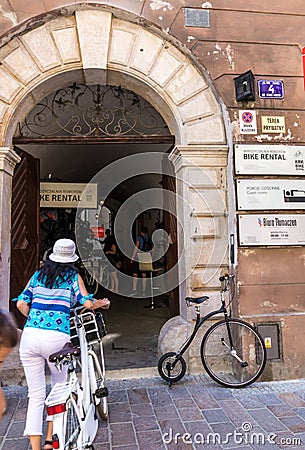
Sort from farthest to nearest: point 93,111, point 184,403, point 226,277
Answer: point 93,111, point 226,277, point 184,403

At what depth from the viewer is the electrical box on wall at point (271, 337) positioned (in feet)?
14.2

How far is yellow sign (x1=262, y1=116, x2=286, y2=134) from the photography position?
471cm

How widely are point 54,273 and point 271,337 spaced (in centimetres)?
275

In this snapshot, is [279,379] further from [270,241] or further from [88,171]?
[88,171]

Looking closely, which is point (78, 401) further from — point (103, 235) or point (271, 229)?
point (103, 235)

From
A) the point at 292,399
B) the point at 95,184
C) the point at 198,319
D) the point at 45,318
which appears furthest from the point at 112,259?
the point at 45,318

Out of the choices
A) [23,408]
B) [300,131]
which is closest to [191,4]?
[300,131]

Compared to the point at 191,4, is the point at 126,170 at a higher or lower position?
lower

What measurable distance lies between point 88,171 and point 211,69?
6.79 m

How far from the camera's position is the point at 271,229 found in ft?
15.1

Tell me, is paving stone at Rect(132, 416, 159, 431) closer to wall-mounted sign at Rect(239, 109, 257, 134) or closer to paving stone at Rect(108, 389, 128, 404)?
paving stone at Rect(108, 389, 128, 404)

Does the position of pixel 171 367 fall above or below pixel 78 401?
below

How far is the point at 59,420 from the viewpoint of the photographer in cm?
219

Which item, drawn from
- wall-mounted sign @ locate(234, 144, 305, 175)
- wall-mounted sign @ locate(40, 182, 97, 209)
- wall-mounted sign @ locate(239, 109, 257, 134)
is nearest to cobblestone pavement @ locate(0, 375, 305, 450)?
wall-mounted sign @ locate(234, 144, 305, 175)
